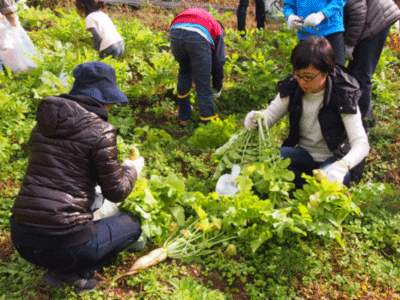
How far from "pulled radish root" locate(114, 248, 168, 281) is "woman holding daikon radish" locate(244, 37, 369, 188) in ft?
3.66

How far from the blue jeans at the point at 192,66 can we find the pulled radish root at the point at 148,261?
1.68 meters

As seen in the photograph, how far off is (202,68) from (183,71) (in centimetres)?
33

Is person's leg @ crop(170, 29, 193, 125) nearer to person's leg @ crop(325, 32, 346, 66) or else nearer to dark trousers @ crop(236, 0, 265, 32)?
person's leg @ crop(325, 32, 346, 66)

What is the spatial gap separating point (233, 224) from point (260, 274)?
1.19ft

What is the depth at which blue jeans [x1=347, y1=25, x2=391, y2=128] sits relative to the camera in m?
3.23

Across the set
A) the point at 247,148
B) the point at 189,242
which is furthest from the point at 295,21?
the point at 189,242

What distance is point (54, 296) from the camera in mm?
1989

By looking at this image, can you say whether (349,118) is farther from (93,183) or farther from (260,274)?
(93,183)

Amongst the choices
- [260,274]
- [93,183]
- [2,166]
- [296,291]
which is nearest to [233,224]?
[260,274]

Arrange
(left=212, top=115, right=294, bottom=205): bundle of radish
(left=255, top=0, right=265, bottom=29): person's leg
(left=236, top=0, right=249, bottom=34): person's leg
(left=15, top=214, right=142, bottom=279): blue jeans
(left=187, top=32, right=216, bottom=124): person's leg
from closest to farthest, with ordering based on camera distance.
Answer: (left=15, top=214, right=142, bottom=279): blue jeans → (left=212, top=115, right=294, bottom=205): bundle of radish → (left=187, top=32, right=216, bottom=124): person's leg → (left=236, top=0, right=249, bottom=34): person's leg → (left=255, top=0, right=265, bottom=29): person's leg

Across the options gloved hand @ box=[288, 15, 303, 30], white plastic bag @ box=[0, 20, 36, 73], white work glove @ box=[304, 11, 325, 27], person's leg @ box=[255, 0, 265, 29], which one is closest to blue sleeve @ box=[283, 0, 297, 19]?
gloved hand @ box=[288, 15, 303, 30]

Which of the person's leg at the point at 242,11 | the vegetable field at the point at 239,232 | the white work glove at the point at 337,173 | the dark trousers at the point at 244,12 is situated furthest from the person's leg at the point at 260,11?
the white work glove at the point at 337,173

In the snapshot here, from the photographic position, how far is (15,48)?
366 centimetres

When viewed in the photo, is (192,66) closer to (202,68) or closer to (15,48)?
(202,68)
